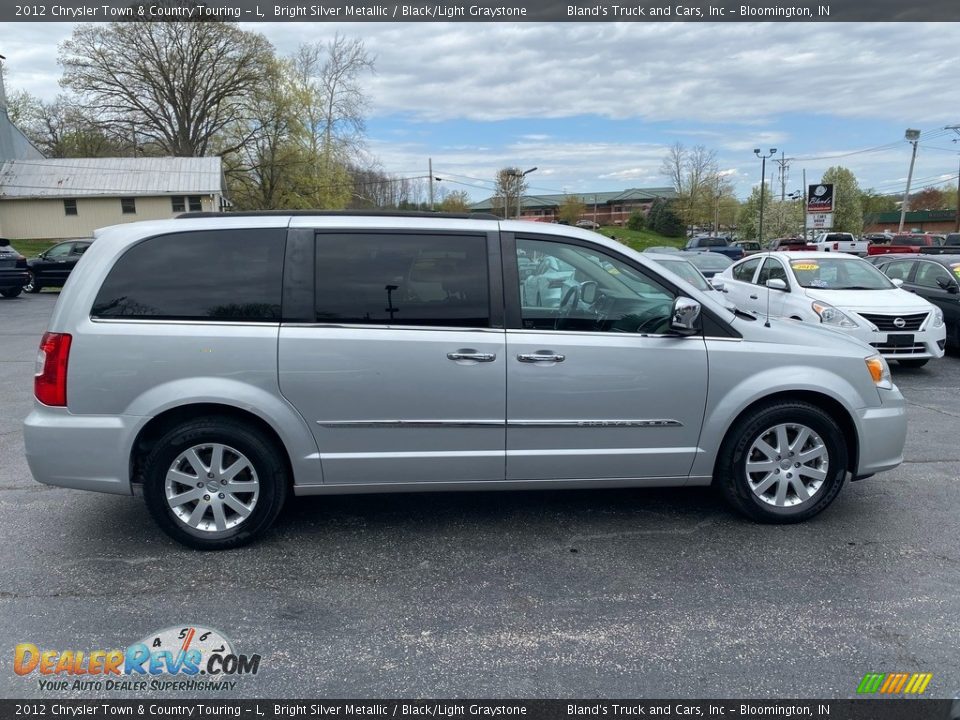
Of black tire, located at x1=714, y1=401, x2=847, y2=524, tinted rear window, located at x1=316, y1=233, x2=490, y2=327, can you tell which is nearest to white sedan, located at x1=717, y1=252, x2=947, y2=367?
black tire, located at x1=714, y1=401, x2=847, y2=524

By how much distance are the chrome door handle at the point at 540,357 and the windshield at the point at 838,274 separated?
7624 millimetres

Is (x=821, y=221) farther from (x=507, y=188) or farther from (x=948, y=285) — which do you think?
(x=507, y=188)

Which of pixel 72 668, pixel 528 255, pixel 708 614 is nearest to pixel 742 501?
pixel 708 614

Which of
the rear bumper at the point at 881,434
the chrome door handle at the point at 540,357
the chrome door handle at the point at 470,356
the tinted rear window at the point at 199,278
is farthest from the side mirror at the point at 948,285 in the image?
the tinted rear window at the point at 199,278

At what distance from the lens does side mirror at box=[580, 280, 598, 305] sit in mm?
4211

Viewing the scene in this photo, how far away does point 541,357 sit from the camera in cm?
398

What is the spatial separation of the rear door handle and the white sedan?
17.8 feet

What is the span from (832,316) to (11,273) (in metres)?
21.0

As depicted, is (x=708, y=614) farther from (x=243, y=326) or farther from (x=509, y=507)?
(x=243, y=326)

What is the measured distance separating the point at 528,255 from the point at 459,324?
606 millimetres

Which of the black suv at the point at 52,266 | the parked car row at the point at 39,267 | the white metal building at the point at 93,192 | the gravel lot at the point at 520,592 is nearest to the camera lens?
the gravel lot at the point at 520,592

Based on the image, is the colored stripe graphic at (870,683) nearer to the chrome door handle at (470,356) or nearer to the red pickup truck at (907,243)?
the chrome door handle at (470,356)

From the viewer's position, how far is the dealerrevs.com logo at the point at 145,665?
9.40ft

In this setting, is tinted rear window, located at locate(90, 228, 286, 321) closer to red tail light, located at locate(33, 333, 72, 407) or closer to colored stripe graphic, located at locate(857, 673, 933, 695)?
red tail light, located at locate(33, 333, 72, 407)
